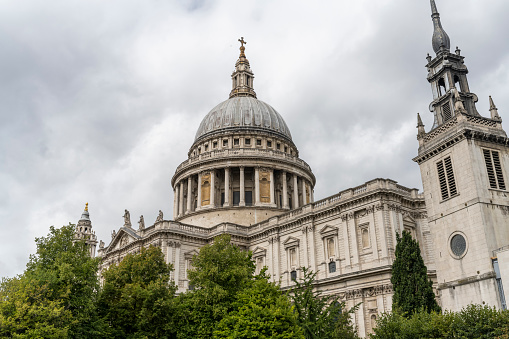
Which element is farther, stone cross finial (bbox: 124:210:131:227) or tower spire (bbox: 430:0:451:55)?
stone cross finial (bbox: 124:210:131:227)

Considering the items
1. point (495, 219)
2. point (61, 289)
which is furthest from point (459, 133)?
point (61, 289)

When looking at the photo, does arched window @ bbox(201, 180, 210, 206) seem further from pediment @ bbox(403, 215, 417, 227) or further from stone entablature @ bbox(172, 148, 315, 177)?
pediment @ bbox(403, 215, 417, 227)

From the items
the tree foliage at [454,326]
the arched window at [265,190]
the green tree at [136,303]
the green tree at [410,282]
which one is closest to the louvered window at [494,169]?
the green tree at [410,282]

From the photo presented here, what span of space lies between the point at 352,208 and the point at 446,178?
1539 centimetres

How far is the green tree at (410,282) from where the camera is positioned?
31172 mm

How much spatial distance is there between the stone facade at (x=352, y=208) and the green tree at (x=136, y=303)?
894cm

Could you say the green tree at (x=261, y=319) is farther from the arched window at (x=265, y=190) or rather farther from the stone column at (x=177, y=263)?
the arched window at (x=265, y=190)

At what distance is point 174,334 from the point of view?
31.8m

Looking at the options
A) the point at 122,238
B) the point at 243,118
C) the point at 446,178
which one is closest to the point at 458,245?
the point at 446,178

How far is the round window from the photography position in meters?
29.5

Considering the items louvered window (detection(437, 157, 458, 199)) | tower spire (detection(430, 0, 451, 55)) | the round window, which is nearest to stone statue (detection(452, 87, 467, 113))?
louvered window (detection(437, 157, 458, 199))

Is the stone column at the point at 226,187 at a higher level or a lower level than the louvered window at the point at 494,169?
higher

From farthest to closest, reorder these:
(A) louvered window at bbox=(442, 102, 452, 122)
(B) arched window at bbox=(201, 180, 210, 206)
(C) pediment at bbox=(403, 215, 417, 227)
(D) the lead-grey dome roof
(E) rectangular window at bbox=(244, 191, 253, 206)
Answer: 1. (D) the lead-grey dome roof
2. (E) rectangular window at bbox=(244, 191, 253, 206)
3. (B) arched window at bbox=(201, 180, 210, 206)
4. (C) pediment at bbox=(403, 215, 417, 227)
5. (A) louvered window at bbox=(442, 102, 452, 122)

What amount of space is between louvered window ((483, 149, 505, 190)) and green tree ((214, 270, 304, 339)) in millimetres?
15324
